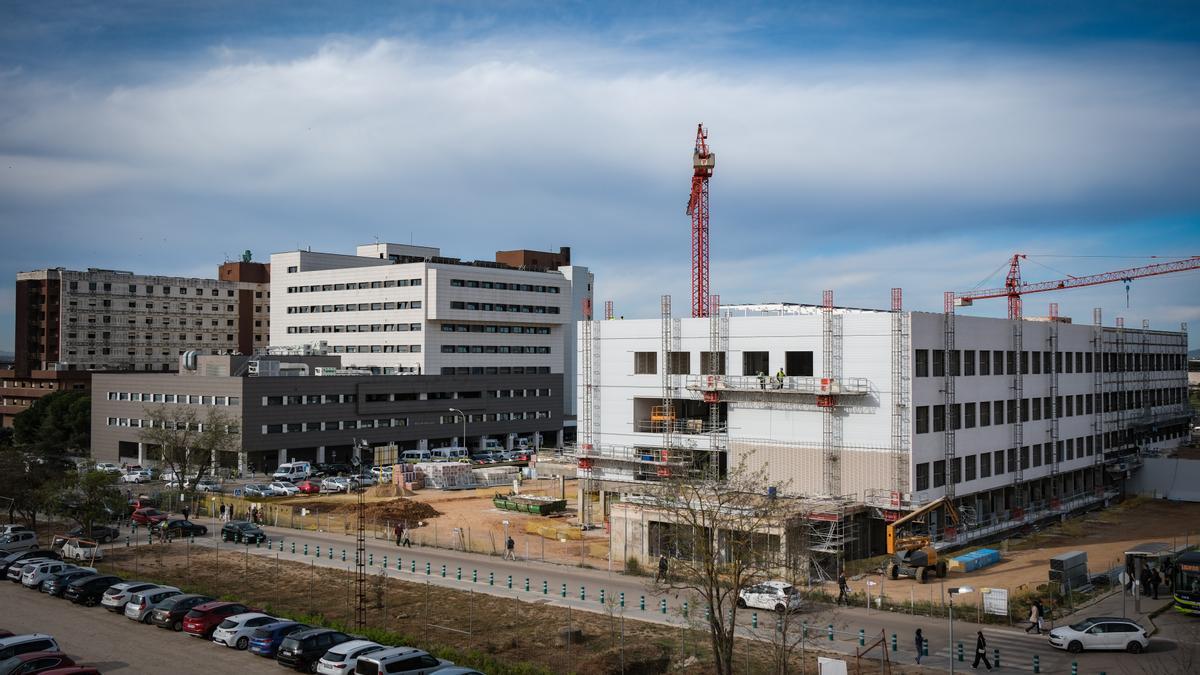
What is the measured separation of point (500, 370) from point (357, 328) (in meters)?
19.5

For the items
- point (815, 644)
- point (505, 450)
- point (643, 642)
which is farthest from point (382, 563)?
point (505, 450)

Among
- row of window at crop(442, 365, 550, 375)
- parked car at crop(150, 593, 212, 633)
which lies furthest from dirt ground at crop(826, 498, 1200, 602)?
row of window at crop(442, 365, 550, 375)

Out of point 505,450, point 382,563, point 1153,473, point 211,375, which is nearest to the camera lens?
point 382,563

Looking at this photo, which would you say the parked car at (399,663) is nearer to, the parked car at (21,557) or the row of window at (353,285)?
the parked car at (21,557)

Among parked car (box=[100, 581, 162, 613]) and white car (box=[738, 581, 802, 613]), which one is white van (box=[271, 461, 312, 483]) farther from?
white car (box=[738, 581, 802, 613])

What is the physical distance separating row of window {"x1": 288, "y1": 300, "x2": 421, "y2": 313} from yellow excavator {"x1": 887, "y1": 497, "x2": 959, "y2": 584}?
79201 mm

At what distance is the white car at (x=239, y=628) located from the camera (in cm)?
3353

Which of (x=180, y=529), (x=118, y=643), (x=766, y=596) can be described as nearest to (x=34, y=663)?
(x=118, y=643)

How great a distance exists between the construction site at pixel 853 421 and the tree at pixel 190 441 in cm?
3086

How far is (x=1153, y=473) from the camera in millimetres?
77812

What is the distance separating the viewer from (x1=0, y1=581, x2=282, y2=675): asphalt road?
1237 inches

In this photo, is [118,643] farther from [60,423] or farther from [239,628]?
[60,423]

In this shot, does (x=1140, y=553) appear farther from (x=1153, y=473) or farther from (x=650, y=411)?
(x=1153, y=473)

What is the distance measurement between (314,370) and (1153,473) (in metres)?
83.9
